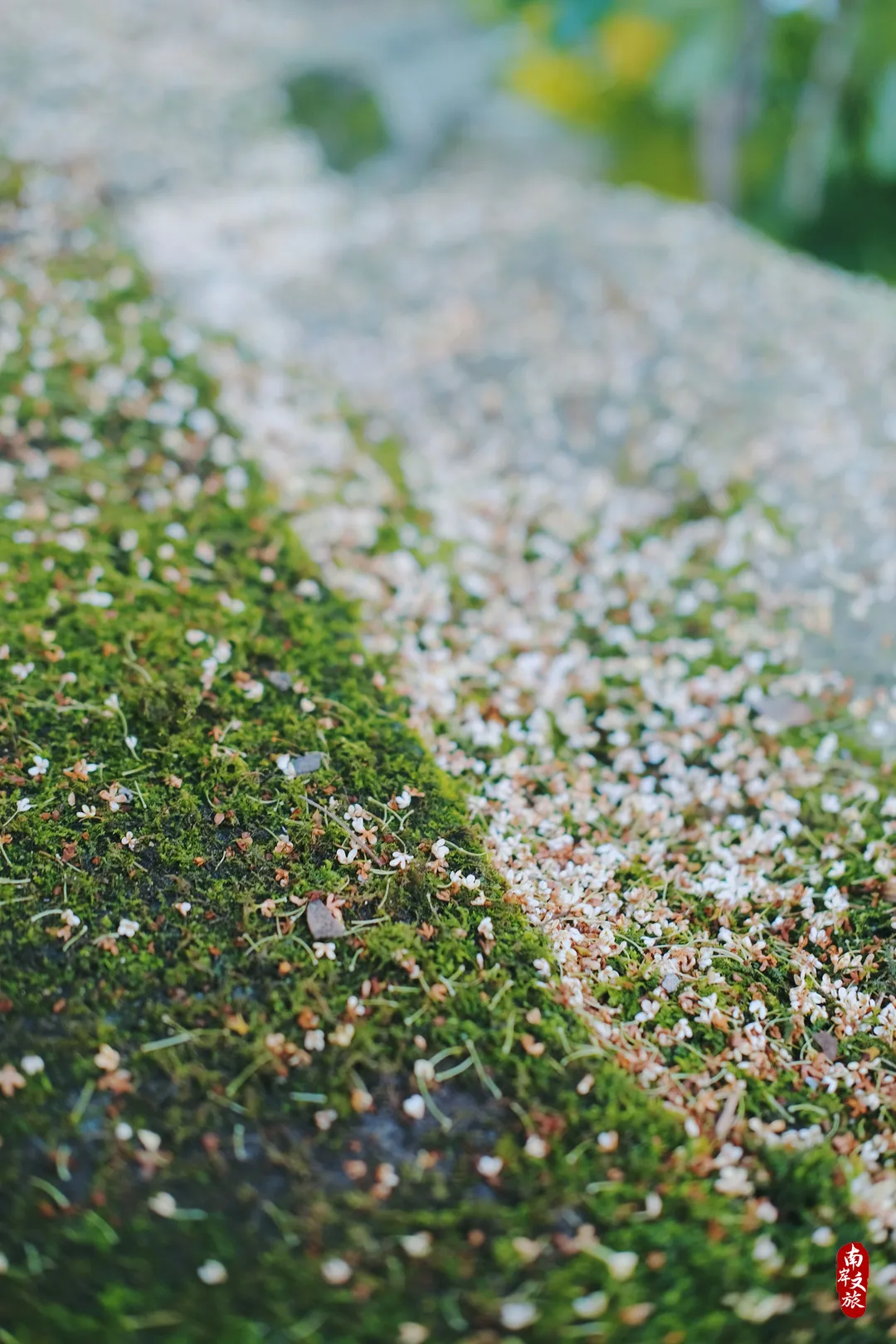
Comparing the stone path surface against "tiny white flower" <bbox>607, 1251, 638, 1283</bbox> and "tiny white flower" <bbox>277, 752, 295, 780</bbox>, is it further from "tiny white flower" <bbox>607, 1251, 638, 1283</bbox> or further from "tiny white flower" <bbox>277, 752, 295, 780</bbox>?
"tiny white flower" <bbox>607, 1251, 638, 1283</bbox>

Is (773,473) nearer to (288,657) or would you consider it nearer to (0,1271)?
(288,657)

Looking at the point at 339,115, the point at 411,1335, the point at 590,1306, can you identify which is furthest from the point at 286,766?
the point at 339,115

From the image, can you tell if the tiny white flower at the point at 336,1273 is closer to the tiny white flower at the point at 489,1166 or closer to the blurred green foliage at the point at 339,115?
the tiny white flower at the point at 489,1166

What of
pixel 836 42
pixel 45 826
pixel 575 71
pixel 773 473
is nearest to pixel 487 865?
pixel 45 826

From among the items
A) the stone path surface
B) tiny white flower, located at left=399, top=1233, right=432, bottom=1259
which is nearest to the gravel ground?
the stone path surface

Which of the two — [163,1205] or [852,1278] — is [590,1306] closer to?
[852,1278]
